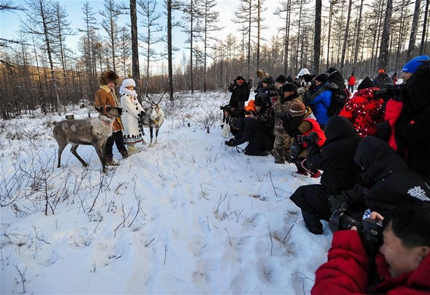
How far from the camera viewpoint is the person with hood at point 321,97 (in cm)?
503

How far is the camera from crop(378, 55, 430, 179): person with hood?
219 centimetres

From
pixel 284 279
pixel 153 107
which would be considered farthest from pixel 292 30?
pixel 284 279

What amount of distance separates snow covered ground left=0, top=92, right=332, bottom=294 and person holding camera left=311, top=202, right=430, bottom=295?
97 centimetres

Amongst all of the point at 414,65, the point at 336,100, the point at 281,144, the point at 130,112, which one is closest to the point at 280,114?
the point at 281,144

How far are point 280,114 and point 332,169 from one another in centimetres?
255

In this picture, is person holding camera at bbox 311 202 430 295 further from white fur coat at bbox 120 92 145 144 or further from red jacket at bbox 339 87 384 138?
white fur coat at bbox 120 92 145 144

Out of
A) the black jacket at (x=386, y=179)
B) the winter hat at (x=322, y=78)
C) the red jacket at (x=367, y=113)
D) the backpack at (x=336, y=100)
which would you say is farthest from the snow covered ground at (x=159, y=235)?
the winter hat at (x=322, y=78)

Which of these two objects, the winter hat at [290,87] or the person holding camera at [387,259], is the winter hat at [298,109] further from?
the person holding camera at [387,259]

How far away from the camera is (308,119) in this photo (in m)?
4.24

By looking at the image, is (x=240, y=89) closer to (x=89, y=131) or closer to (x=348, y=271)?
(x=89, y=131)

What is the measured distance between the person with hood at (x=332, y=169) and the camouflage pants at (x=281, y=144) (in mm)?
2441

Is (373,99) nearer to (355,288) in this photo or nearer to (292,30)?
(355,288)

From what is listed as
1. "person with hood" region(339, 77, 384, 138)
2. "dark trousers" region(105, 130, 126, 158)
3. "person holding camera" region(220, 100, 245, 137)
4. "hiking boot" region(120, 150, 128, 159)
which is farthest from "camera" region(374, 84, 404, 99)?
"hiking boot" region(120, 150, 128, 159)

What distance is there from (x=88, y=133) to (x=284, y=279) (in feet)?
15.6
